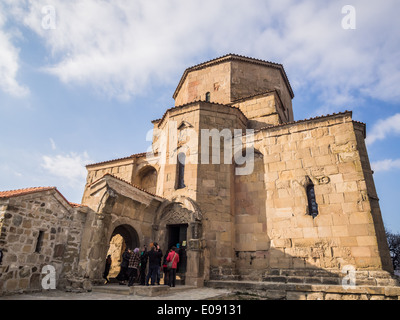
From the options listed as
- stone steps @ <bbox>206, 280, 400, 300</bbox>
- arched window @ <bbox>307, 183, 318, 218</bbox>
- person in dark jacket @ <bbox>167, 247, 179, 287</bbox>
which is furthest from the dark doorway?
arched window @ <bbox>307, 183, 318, 218</bbox>

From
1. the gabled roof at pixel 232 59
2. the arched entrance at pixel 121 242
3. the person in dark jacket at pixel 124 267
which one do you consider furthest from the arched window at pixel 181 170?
the gabled roof at pixel 232 59

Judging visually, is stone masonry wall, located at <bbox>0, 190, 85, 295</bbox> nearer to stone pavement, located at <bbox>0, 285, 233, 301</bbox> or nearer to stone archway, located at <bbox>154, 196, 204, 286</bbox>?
stone pavement, located at <bbox>0, 285, 233, 301</bbox>

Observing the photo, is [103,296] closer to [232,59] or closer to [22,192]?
[22,192]

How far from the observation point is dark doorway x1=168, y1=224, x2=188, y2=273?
1015 centimetres

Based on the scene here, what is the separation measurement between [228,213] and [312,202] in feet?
10.5

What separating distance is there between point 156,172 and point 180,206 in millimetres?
4365

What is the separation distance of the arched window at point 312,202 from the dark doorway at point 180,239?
15.8 ft

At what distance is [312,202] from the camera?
32.5 ft

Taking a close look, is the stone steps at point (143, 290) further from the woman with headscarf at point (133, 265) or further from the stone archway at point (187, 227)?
the stone archway at point (187, 227)

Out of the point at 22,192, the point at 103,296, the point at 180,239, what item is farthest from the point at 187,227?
the point at 22,192

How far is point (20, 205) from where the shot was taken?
7.09 meters

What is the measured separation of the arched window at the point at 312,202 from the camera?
9727 millimetres
